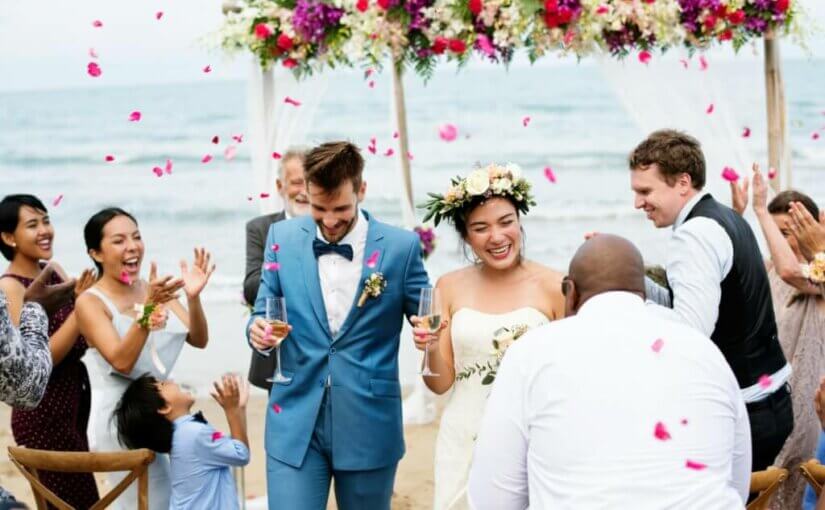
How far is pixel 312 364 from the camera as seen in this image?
4.32 m

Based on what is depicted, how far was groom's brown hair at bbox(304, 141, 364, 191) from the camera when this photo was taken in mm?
4164

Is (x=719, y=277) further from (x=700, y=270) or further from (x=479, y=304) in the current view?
(x=479, y=304)

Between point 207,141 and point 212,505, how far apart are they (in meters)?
22.6

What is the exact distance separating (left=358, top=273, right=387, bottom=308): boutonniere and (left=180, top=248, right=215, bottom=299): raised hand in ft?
2.67

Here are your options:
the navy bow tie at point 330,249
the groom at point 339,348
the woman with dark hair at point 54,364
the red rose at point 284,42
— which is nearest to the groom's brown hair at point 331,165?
the groom at point 339,348

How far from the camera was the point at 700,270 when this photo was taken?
3.93m

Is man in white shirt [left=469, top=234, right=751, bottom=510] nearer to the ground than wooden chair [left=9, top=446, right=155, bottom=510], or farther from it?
farther from it

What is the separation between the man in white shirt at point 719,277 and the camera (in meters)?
3.94

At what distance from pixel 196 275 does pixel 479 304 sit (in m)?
1.28

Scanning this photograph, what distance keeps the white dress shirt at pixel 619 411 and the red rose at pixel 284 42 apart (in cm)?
448

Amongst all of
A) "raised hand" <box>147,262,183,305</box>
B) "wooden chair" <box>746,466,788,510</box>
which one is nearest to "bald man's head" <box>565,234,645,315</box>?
"wooden chair" <box>746,466,788,510</box>

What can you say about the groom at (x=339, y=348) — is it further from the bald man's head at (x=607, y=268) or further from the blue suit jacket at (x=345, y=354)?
the bald man's head at (x=607, y=268)

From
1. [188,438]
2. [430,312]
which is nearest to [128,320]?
[188,438]

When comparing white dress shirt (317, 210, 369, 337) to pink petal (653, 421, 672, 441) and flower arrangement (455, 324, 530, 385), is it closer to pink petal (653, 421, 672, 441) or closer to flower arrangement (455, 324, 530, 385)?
flower arrangement (455, 324, 530, 385)
